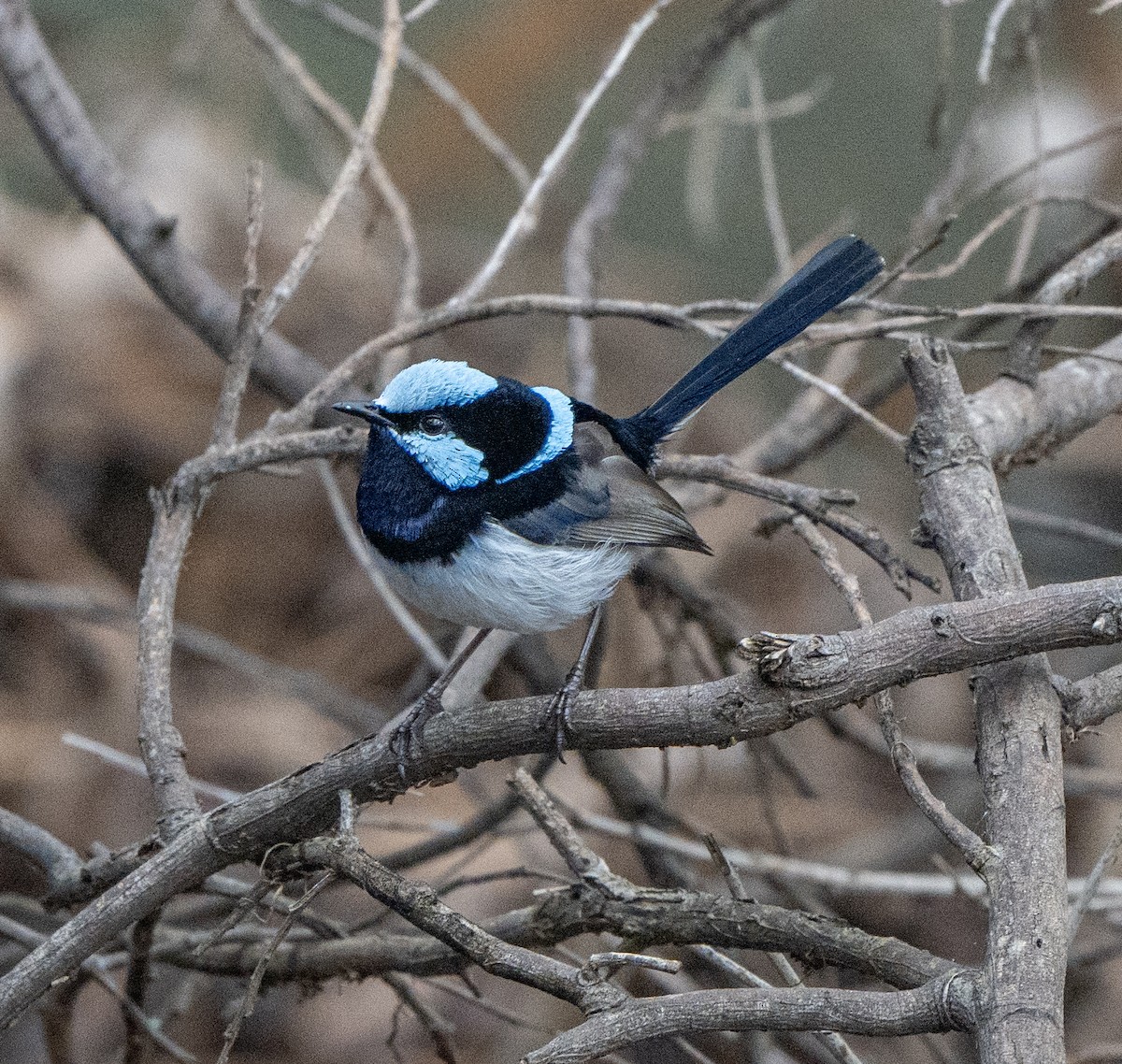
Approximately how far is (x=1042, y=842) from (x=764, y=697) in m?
0.43

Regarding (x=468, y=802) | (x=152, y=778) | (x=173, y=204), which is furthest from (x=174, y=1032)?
(x=173, y=204)

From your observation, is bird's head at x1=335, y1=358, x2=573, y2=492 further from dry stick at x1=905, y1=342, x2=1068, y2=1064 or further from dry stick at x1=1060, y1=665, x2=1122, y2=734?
dry stick at x1=1060, y1=665, x2=1122, y2=734

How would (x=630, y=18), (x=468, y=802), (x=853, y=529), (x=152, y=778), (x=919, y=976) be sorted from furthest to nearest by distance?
(x=630, y=18) < (x=468, y=802) < (x=853, y=529) < (x=152, y=778) < (x=919, y=976)

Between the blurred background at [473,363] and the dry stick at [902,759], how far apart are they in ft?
3.53

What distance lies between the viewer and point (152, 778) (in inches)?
86.0

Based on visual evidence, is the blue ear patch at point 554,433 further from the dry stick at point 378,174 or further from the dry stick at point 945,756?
the dry stick at point 945,756

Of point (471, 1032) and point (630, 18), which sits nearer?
point (471, 1032)

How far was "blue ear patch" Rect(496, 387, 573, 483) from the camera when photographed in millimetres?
2734

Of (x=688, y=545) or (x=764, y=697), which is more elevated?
(x=688, y=545)

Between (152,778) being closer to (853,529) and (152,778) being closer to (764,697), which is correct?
(764,697)

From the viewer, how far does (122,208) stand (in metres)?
3.46

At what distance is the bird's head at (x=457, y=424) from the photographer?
262cm

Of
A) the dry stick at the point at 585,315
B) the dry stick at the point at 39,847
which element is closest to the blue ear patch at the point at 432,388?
the dry stick at the point at 585,315

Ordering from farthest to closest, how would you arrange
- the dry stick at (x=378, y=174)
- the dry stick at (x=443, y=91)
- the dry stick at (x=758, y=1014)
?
1. the dry stick at (x=443, y=91)
2. the dry stick at (x=378, y=174)
3. the dry stick at (x=758, y=1014)
